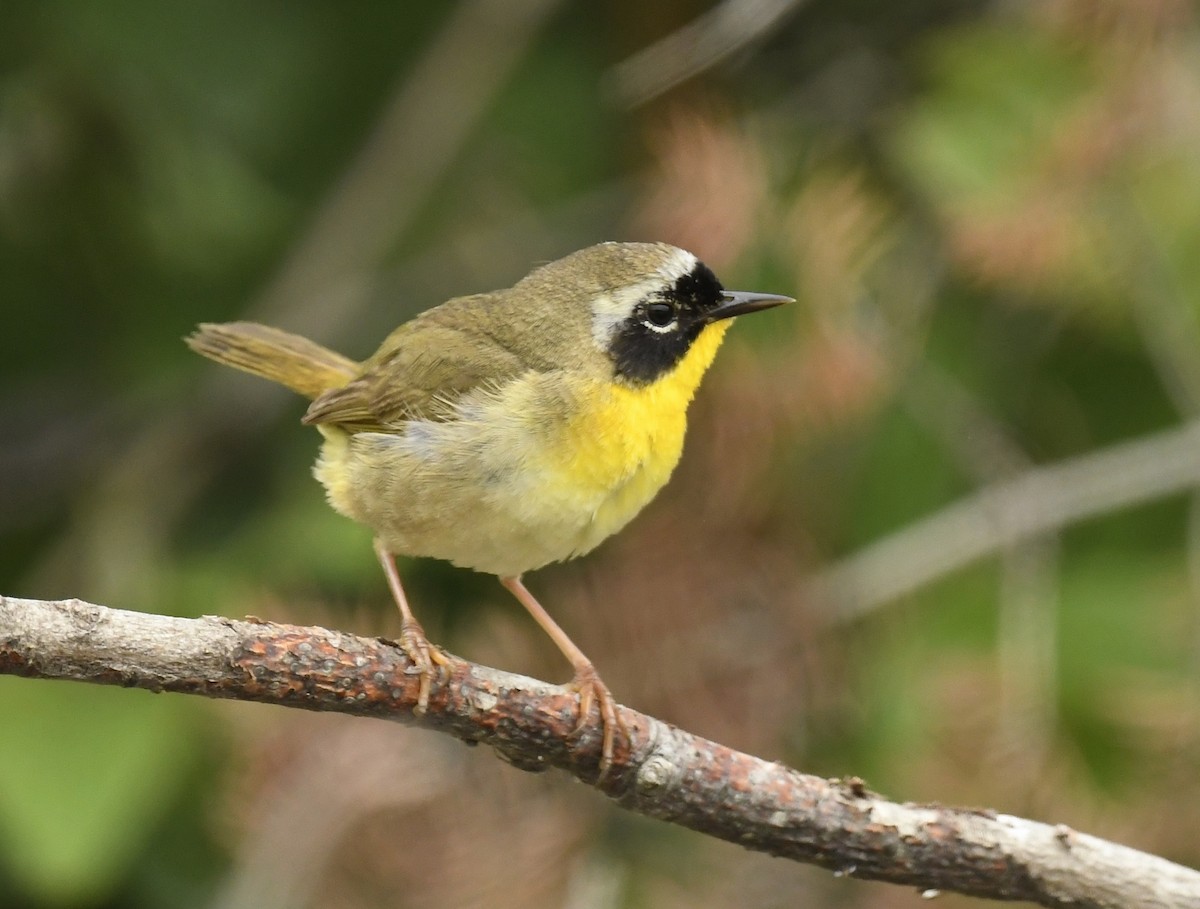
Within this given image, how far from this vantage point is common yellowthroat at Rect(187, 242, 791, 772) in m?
2.64

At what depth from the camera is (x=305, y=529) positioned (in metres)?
3.33

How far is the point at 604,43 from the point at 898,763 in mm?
2108

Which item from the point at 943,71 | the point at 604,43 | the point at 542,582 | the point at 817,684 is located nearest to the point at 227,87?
the point at 604,43

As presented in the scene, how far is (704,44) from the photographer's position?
10.5ft

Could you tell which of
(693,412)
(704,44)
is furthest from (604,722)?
(704,44)

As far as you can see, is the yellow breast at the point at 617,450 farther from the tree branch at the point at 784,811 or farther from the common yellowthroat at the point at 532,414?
the tree branch at the point at 784,811

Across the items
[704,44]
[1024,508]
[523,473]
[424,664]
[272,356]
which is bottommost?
[424,664]

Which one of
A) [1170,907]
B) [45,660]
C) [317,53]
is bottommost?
[45,660]

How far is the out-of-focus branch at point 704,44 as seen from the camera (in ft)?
10.4

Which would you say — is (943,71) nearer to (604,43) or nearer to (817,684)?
(604,43)

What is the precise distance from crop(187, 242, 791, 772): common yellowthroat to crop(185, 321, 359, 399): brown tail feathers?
0.36 ft

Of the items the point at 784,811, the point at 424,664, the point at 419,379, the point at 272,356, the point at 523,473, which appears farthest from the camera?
the point at 272,356

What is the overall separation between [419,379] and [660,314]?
49cm

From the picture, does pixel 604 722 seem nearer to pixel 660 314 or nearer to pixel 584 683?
pixel 584 683
